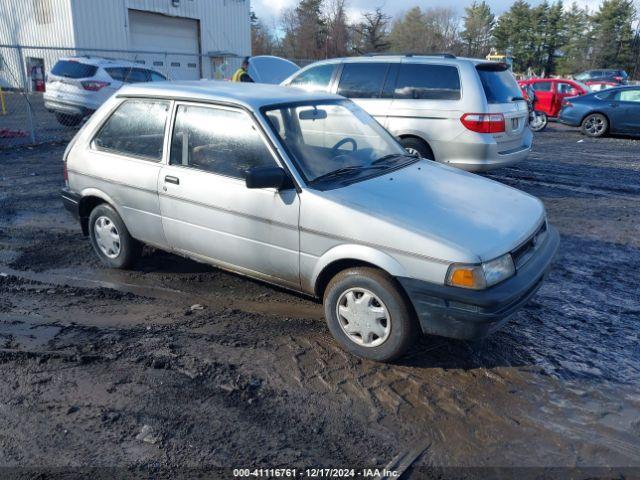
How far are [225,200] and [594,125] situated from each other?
14.4m

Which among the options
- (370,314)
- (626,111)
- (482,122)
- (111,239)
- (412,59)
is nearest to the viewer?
(370,314)

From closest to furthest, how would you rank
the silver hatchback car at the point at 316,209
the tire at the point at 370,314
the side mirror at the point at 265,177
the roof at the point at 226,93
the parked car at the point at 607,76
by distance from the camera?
the silver hatchback car at the point at 316,209 < the tire at the point at 370,314 < the side mirror at the point at 265,177 < the roof at the point at 226,93 < the parked car at the point at 607,76

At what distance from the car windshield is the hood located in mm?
229

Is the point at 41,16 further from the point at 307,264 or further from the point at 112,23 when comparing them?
the point at 307,264

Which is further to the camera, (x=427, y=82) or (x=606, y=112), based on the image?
(x=606, y=112)

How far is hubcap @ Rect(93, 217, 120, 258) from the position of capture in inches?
201

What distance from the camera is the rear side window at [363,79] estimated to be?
323 inches

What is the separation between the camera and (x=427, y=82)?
7824 millimetres

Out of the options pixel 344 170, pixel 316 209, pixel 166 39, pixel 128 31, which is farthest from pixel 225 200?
pixel 166 39

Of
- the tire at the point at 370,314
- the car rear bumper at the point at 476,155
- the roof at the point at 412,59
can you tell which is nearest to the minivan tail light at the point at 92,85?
the roof at the point at 412,59

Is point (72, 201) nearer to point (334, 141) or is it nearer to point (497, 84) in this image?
point (334, 141)

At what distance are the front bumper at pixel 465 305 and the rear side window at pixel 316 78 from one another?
19.5ft

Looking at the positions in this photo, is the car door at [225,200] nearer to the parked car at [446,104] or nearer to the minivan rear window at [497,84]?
the parked car at [446,104]

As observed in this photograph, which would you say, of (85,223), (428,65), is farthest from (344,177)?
(428,65)
